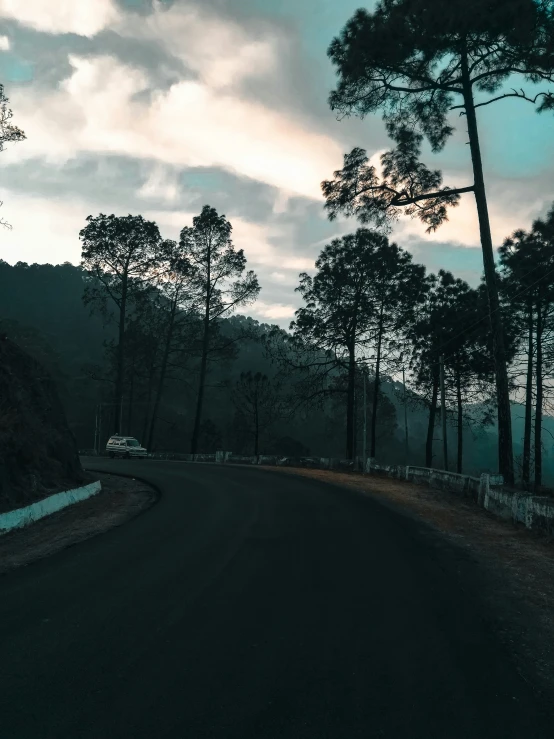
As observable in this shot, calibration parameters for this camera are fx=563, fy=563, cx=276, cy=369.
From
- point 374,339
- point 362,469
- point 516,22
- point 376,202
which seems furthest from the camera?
point 374,339

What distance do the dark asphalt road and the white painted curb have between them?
2889 mm

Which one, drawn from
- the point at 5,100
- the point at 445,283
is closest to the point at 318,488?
the point at 5,100

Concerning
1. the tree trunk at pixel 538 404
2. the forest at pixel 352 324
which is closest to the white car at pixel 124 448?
the forest at pixel 352 324

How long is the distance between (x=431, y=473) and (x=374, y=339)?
1545 cm

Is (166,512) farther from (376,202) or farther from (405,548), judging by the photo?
(376,202)

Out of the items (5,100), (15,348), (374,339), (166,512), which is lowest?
(166,512)

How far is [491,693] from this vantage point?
160 inches

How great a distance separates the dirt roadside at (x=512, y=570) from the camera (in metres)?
4.92

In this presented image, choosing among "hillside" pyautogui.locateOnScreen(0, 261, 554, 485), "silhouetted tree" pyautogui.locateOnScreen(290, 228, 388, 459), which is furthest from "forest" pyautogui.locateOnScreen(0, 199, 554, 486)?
"hillside" pyautogui.locateOnScreen(0, 261, 554, 485)

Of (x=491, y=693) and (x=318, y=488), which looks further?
(x=318, y=488)

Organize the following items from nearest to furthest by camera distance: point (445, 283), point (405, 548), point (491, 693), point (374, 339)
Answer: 1. point (491, 693)
2. point (405, 548)
3. point (374, 339)
4. point (445, 283)

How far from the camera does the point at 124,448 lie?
4175 cm

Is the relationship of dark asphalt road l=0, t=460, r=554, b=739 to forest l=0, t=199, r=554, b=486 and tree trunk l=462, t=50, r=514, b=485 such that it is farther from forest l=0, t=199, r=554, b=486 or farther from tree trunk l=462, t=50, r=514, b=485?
forest l=0, t=199, r=554, b=486

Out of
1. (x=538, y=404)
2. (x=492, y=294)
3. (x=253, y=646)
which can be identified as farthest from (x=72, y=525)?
(x=538, y=404)
